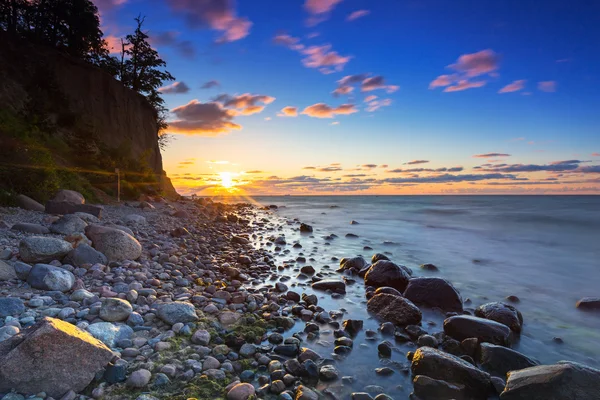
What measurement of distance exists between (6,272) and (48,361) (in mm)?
3119

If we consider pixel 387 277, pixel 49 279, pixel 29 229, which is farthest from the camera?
pixel 387 277

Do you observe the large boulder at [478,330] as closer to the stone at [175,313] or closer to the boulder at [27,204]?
the stone at [175,313]

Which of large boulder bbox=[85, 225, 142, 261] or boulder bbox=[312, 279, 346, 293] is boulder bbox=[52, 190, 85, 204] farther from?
boulder bbox=[312, 279, 346, 293]

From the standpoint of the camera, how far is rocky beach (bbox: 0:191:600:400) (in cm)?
296

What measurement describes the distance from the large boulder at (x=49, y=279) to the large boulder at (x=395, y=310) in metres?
5.15

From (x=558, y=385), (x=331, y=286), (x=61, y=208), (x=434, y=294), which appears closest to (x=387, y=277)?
(x=434, y=294)

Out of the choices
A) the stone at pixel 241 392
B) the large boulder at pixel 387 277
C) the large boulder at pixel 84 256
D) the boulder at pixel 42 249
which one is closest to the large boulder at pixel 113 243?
the large boulder at pixel 84 256

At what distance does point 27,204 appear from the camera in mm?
9914

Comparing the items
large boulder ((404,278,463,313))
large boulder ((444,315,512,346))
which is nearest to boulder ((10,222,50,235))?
large boulder ((404,278,463,313))

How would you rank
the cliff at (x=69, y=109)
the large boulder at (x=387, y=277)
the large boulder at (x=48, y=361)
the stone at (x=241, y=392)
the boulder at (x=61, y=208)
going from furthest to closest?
the cliff at (x=69, y=109) → the boulder at (x=61, y=208) → the large boulder at (x=387, y=277) → the stone at (x=241, y=392) → the large boulder at (x=48, y=361)

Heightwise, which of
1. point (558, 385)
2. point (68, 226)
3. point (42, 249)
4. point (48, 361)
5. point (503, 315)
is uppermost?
point (68, 226)

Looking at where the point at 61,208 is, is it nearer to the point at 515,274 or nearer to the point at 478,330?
the point at 478,330

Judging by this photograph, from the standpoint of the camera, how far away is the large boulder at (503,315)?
212 inches

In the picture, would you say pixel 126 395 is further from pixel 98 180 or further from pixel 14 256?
pixel 98 180
